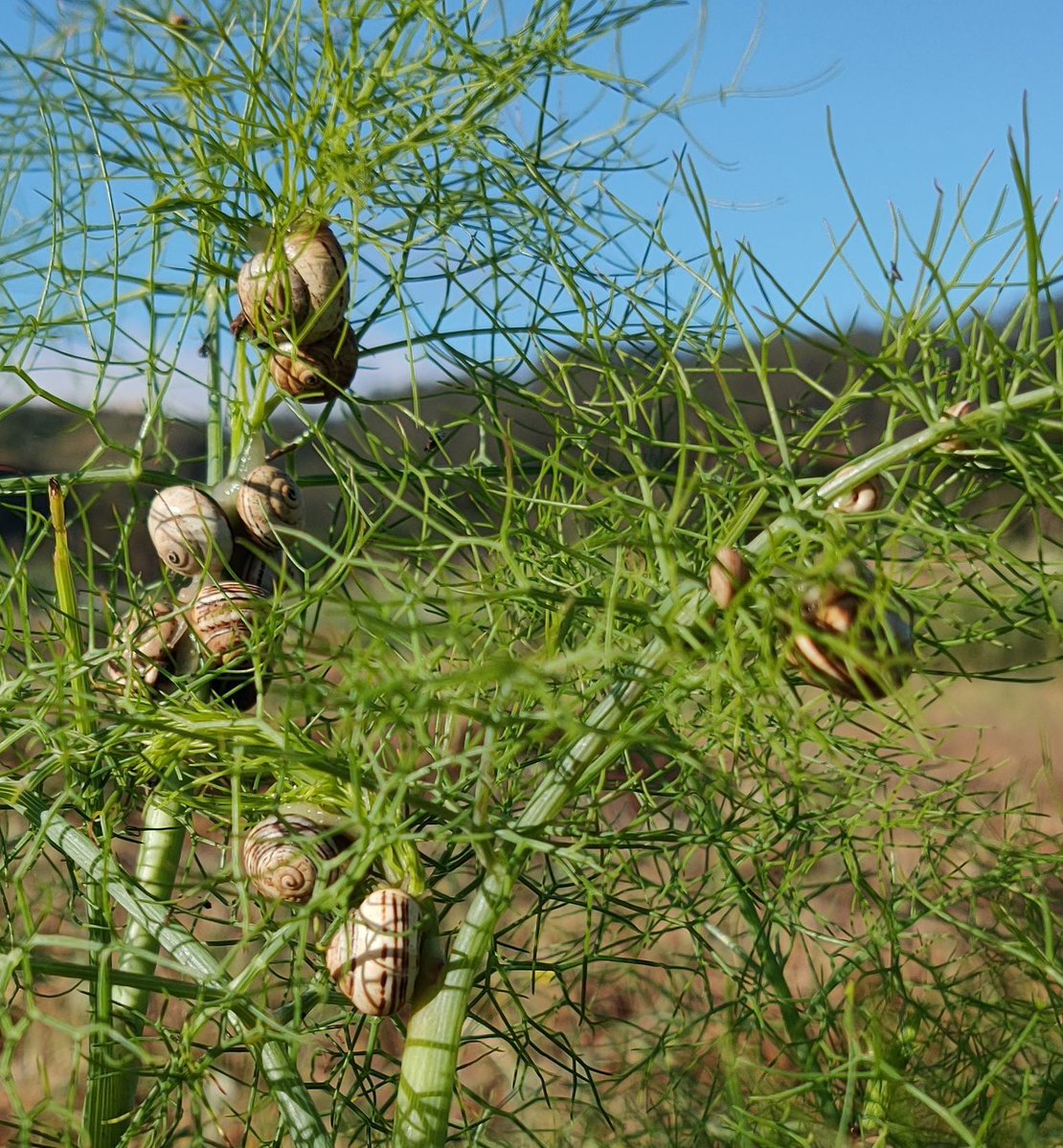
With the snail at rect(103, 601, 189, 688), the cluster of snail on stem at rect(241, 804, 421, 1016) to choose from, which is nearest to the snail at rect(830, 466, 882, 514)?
the cluster of snail on stem at rect(241, 804, 421, 1016)

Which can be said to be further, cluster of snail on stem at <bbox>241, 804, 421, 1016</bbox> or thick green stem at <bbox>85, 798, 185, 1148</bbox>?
thick green stem at <bbox>85, 798, 185, 1148</bbox>

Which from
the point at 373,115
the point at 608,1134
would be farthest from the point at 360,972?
the point at 608,1134

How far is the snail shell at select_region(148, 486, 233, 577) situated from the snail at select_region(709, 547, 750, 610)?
343mm

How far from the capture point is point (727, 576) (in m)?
0.50

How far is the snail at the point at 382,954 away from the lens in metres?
0.59

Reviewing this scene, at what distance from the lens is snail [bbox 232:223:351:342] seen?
2.34 feet

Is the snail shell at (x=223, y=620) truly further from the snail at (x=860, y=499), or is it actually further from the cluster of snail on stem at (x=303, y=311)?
the snail at (x=860, y=499)

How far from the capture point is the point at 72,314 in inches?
36.7

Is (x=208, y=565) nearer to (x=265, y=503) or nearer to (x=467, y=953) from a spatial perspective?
(x=265, y=503)

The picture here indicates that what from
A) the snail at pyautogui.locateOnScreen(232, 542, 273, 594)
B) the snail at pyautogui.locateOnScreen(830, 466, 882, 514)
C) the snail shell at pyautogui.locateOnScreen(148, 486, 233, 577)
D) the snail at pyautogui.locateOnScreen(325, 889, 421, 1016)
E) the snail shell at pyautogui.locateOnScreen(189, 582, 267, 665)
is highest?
the snail at pyautogui.locateOnScreen(830, 466, 882, 514)

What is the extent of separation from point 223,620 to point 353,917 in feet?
0.64

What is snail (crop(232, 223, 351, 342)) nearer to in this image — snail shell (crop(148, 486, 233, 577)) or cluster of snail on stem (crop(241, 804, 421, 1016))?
snail shell (crop(148, 486, 233, 577))

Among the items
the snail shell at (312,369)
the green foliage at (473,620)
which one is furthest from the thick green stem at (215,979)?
the snail shell at (312,369)

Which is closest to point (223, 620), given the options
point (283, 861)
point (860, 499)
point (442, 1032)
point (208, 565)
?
point (208, 565)
